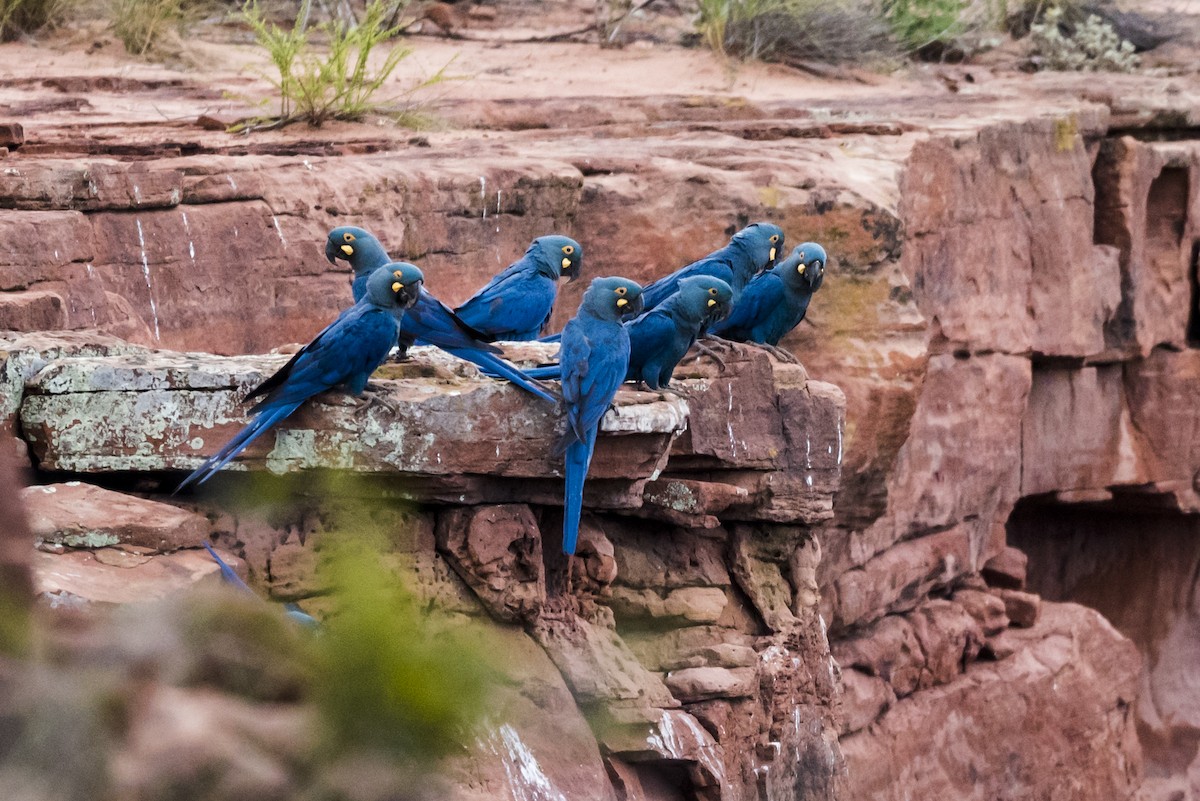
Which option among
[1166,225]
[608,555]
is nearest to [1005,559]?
[1166,225]

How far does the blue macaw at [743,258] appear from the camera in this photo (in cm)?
597

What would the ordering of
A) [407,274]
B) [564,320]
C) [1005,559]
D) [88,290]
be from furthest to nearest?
[1005,559] → [564,320] → [88,290] → [407,274]

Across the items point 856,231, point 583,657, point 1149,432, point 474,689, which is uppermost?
point 474,689

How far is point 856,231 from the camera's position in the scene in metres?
7.65

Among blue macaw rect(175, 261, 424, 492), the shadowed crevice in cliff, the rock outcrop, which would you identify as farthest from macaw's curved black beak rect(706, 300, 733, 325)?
the shadowed crevice in cliff

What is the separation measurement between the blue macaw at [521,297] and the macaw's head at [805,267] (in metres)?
0.94

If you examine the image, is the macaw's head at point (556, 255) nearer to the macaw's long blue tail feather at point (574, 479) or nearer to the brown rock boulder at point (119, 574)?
the macaw's long blue tail feather at point (574, 479)

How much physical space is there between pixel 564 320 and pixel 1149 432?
5.53 m

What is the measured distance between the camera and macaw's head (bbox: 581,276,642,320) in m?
4.82

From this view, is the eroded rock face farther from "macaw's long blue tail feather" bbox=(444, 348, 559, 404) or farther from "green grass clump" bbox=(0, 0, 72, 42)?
"green grass clump" bbox=(0, 0, 72, 42)

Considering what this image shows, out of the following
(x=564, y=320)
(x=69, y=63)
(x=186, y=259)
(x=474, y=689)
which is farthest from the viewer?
(x=69, y=63)

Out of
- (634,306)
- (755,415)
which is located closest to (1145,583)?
(755,415)

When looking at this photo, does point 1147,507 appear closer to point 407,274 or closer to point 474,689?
point 407,274

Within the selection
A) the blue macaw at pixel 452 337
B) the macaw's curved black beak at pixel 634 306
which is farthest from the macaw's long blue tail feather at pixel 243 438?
the macaw's curved black beak at pixel 634 306
